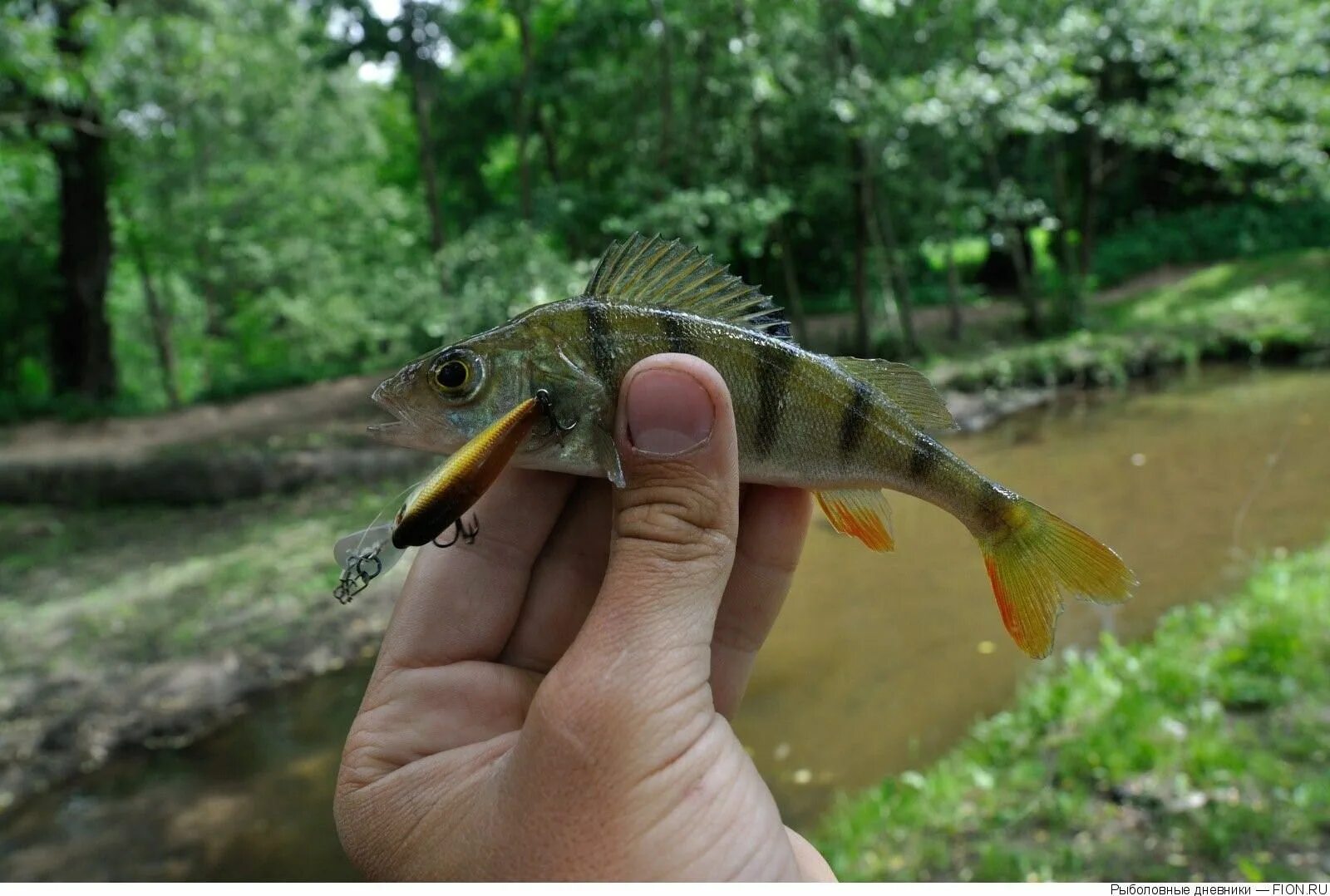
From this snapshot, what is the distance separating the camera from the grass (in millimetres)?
3408

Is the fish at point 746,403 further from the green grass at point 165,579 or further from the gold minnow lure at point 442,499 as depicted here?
the green grass at point 165,579

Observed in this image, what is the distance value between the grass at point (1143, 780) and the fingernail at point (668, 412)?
2.78 meters

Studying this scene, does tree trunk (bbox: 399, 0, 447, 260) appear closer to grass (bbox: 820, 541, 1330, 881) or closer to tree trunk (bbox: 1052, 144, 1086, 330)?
grass (bbox: 820, 541, 1330, 881)

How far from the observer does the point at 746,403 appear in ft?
5.39

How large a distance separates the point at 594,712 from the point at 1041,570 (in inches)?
32.9

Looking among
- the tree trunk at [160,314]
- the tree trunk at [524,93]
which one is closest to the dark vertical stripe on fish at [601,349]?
the tree trunk at [524,93]

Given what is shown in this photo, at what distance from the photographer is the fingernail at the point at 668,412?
1.52 m

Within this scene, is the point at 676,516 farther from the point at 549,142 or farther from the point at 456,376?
the point at 549,142

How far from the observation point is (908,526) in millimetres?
8492

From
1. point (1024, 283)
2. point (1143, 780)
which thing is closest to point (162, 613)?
point (1143, 780)

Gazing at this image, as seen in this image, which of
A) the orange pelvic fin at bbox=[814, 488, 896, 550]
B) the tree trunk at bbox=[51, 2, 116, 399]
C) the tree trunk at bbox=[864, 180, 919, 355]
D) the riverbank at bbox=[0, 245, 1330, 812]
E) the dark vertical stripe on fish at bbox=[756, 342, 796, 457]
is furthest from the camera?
the tree trunk at bbox=[864, 180, 919, 355]

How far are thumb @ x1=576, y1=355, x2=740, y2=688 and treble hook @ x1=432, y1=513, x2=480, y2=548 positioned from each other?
276mm

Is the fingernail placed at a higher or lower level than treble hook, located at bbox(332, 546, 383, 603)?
higher

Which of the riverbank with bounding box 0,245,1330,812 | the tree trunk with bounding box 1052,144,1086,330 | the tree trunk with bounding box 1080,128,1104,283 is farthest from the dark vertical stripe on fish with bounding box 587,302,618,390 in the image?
the tree trunk with bounding box 1080,128,1104,283
